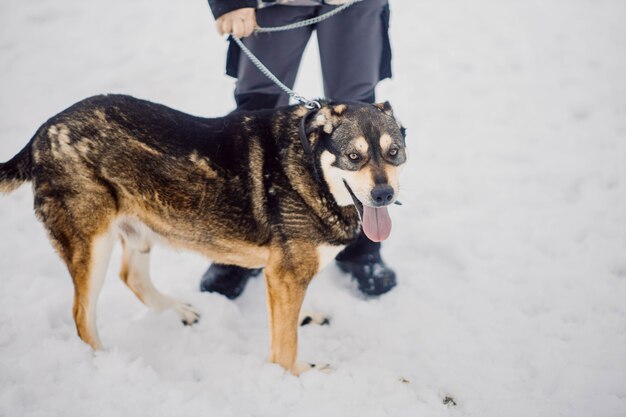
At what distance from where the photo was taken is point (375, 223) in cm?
218

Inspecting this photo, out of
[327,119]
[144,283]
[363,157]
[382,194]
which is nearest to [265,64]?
[327,119]

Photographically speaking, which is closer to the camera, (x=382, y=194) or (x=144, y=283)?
(x=382, y=194)

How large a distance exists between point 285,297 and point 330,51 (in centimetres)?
151

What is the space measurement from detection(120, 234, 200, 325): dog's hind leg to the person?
27cm

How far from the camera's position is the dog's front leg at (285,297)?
7.53 feet

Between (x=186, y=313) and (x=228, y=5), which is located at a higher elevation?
(x=228, y=5)

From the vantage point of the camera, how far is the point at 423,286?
3090 millimetres

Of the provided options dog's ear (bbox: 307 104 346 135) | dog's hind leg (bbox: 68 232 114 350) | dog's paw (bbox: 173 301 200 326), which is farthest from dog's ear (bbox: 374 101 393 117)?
dog's paw (bbox: 173 301 200 326)

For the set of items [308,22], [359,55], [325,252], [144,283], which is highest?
[308,22]

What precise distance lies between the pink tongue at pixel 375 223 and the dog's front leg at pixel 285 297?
0.33m

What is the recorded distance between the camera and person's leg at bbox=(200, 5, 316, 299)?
2641mm

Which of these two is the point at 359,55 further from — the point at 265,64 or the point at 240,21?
the point at 240,21

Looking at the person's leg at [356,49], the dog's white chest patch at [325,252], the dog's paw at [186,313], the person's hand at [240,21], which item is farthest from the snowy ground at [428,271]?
the person's hand at [240,21]

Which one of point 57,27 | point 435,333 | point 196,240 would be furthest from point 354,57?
point 57,27
